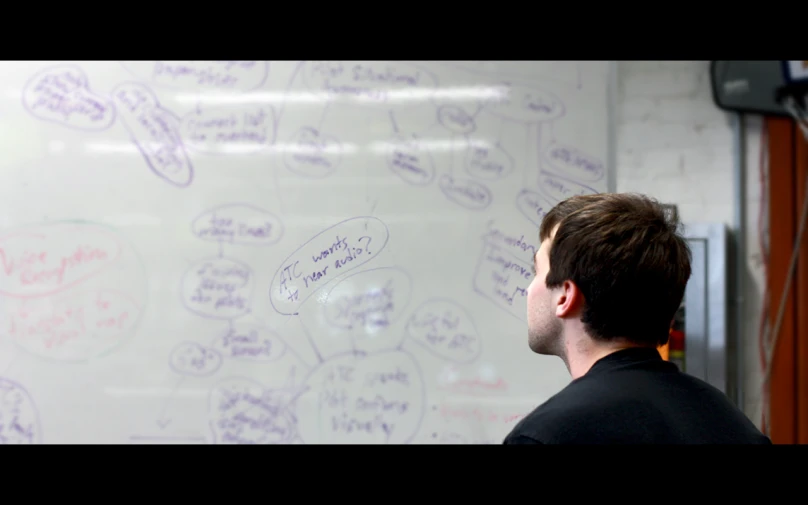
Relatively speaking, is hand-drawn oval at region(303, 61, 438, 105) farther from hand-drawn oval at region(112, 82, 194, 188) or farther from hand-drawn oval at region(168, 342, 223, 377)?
hand-drawn oval at region(168, 342, 223, 377)

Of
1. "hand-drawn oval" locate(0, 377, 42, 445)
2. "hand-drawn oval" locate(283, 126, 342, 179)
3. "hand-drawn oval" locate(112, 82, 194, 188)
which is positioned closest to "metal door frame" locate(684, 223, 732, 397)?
"hand-drawn oval" locate(283, 126, 342, 179)

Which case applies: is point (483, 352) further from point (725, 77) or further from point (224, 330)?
point (725, 77)

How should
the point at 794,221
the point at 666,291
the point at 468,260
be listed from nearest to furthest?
the point at 666,291
the point at 468,260
the point at 794,221

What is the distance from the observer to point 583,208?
0.74m

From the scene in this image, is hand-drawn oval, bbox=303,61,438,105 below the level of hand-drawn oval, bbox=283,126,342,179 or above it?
above

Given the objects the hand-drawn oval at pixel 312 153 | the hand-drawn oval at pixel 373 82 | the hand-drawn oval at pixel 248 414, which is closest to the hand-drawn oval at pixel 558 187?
the hand-drawn oval at pixel 373 82

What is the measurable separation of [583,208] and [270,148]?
0.69m

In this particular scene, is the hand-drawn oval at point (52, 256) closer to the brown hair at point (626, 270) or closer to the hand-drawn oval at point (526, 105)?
the hand-drawn oval at point (526, 105)

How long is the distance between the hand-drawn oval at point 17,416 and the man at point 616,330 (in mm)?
993

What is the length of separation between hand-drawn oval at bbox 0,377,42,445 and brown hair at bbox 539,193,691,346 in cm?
106

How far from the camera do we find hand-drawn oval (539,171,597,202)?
3.88ft

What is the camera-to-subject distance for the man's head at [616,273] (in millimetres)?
698

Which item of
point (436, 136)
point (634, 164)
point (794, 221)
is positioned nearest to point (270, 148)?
point (436, 136)

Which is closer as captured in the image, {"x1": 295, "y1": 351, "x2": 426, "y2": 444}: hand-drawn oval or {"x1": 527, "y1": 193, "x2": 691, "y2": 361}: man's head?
{"x1": 527, "y1": 193, "x2": 691, "y2": 361}: man's head
